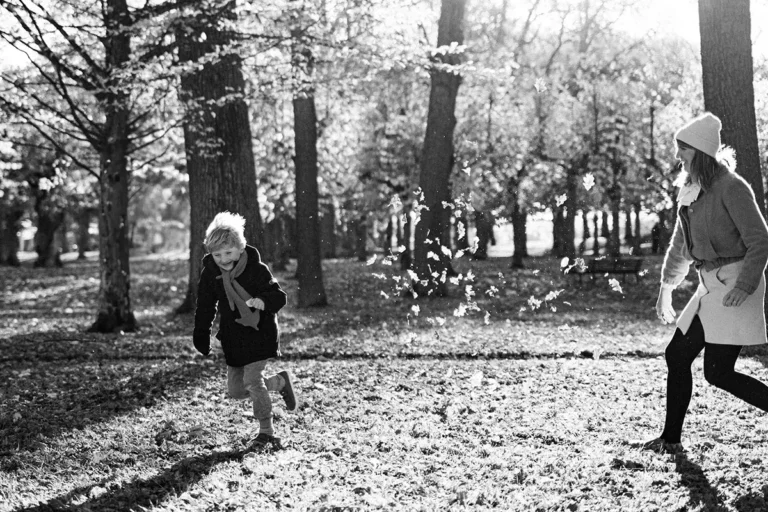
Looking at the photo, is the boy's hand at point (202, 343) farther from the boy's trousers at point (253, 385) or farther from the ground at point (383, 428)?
the ground at point (383, 428)

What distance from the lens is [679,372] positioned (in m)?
5.10

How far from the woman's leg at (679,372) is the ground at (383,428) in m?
0.21

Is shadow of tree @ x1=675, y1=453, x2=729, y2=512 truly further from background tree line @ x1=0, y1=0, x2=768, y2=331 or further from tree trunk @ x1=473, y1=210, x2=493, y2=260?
tree trunk @ x1=473, y1=210, x2=493, y2=260

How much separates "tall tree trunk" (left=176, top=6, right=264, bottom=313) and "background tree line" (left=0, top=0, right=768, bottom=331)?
0.04 m

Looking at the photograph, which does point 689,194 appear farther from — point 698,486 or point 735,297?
point 698,486

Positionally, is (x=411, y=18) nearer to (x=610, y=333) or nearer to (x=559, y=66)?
(x=610, y=333)

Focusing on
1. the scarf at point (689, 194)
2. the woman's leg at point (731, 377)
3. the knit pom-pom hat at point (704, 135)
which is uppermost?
the knit pom-pom hat at point (704, 135)

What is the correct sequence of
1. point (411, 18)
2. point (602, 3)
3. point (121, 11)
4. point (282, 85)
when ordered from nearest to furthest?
point (121, 11) → point (282, 85) → point (411, 18) → point (602, 3)

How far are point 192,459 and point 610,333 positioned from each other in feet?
27.0

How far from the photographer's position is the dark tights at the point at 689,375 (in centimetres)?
471

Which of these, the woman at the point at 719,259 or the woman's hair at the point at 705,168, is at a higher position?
the woman's hair at the point at 705,168

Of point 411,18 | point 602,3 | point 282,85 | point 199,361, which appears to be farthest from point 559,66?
point 199,361

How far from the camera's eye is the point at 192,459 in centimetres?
540

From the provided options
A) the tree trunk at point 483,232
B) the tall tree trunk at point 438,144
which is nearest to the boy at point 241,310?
the tall tree trunk at point 438,144
